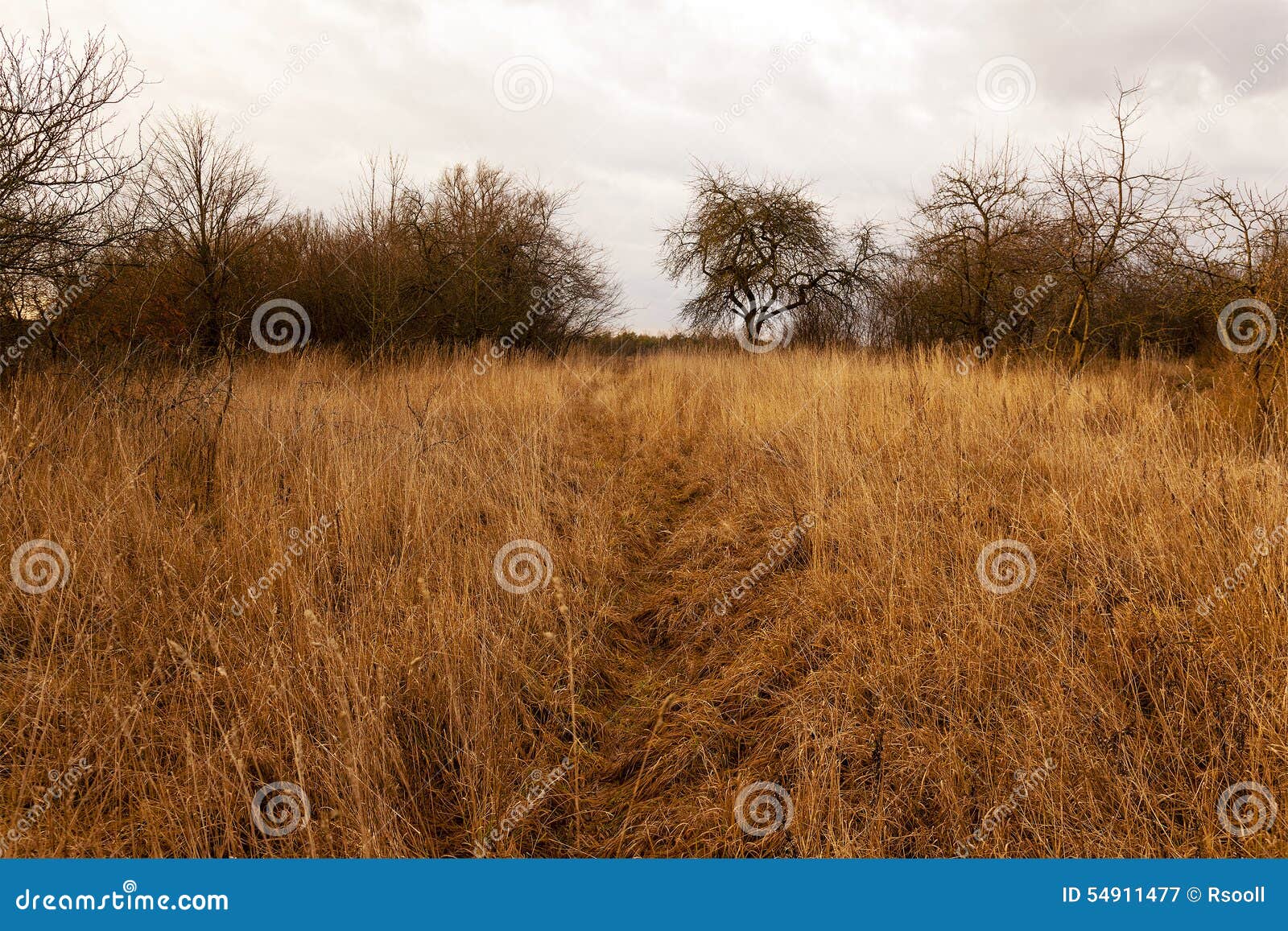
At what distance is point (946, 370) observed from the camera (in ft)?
26.5

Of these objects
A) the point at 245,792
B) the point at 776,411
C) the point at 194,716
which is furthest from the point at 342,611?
the point at 776,411

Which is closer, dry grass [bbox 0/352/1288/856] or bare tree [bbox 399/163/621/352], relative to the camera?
dry grass [bbox 0/352/1288/856]

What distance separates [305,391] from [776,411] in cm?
520

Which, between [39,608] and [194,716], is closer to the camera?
[194,716]

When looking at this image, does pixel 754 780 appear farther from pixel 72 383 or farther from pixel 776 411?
pixel 72 383

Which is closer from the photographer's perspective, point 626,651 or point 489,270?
point 626,651

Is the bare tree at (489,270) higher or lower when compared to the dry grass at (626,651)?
higher

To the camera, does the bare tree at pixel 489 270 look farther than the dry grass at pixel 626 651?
Yes

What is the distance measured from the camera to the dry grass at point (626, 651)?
1879 millimetres

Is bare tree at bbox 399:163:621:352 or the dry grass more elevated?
bare tree at bbox 399:163:621:352

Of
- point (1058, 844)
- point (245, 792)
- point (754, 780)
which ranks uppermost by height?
point (1058, 844)

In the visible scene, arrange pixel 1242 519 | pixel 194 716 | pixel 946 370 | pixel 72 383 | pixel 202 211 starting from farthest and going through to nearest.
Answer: pixel 202 211, pixel 946 370, pixel 72 383, pixel 1242 519, pixel 194 716

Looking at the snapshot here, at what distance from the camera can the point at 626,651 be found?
3.21 metres

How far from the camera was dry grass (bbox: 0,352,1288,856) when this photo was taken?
74.0 inches
